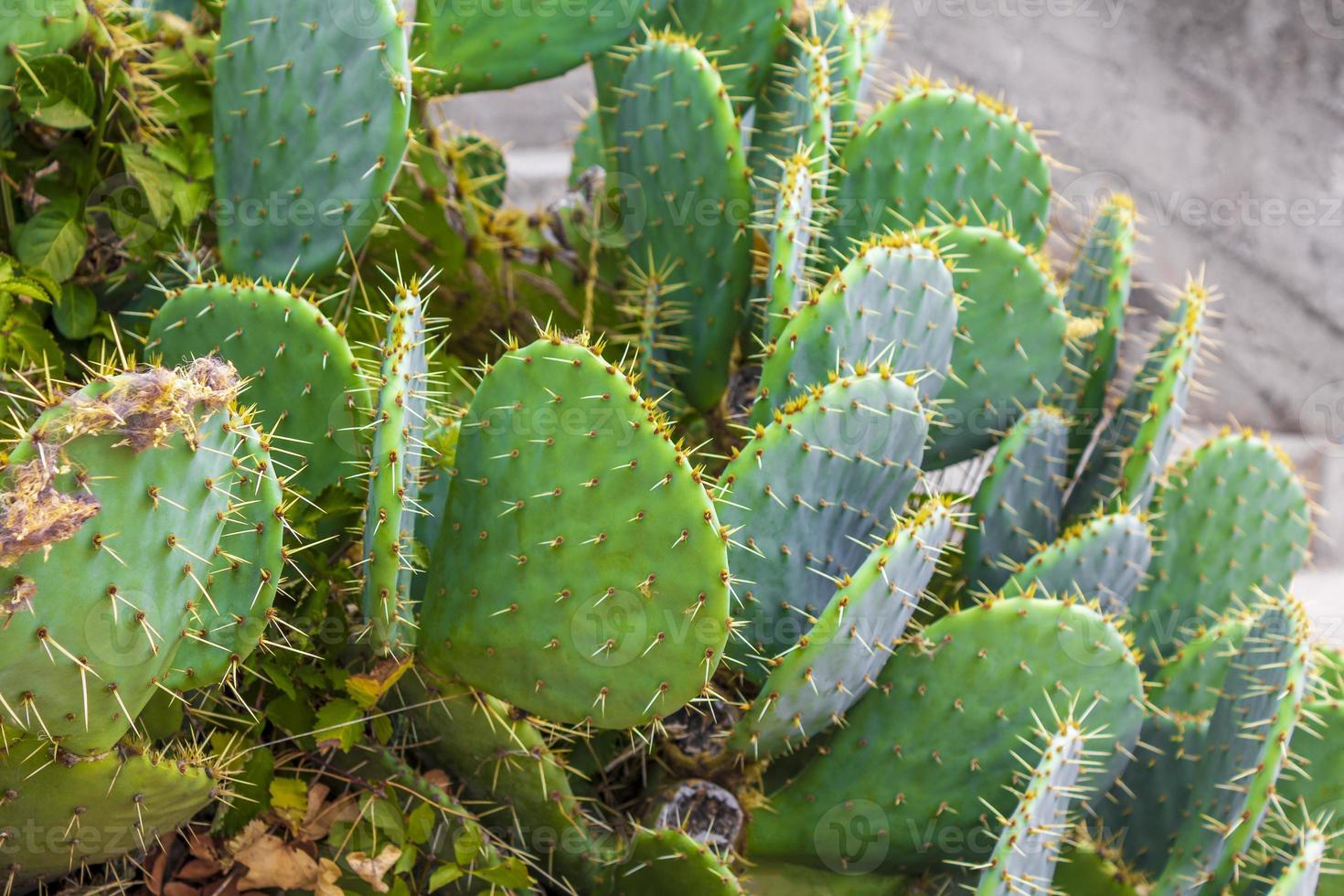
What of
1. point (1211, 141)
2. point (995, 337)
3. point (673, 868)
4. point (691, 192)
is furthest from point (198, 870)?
point (1211, 141)

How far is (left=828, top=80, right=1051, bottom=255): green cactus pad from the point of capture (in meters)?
2.13

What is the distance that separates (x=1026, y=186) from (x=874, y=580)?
1.05 m

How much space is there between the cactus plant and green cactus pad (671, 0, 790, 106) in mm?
11

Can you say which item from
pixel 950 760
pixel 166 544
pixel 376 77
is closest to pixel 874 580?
pixel 950 760

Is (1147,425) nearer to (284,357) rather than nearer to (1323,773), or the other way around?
(1323,773)

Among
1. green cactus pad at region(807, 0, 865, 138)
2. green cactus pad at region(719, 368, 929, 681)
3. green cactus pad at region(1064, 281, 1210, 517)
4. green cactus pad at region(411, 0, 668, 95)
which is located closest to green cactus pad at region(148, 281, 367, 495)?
green cactus pad at region(719, 368, 929, 681)

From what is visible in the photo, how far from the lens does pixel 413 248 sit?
88.9 inches

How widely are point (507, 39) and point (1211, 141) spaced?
11.3 feet

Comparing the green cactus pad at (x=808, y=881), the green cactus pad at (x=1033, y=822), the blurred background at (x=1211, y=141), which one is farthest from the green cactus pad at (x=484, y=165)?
the blurred background at (x=1211, y=141)

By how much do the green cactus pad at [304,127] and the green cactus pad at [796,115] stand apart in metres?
0.65

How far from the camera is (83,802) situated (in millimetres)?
1217

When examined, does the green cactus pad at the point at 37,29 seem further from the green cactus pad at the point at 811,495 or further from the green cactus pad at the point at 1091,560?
the green cactus pad at the point at 1091,560

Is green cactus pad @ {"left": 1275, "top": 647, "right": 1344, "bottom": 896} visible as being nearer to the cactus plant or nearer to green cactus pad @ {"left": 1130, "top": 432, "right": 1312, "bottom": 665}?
the cactus plant

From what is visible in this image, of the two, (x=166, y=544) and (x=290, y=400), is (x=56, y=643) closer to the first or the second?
(x=166, y=544)
